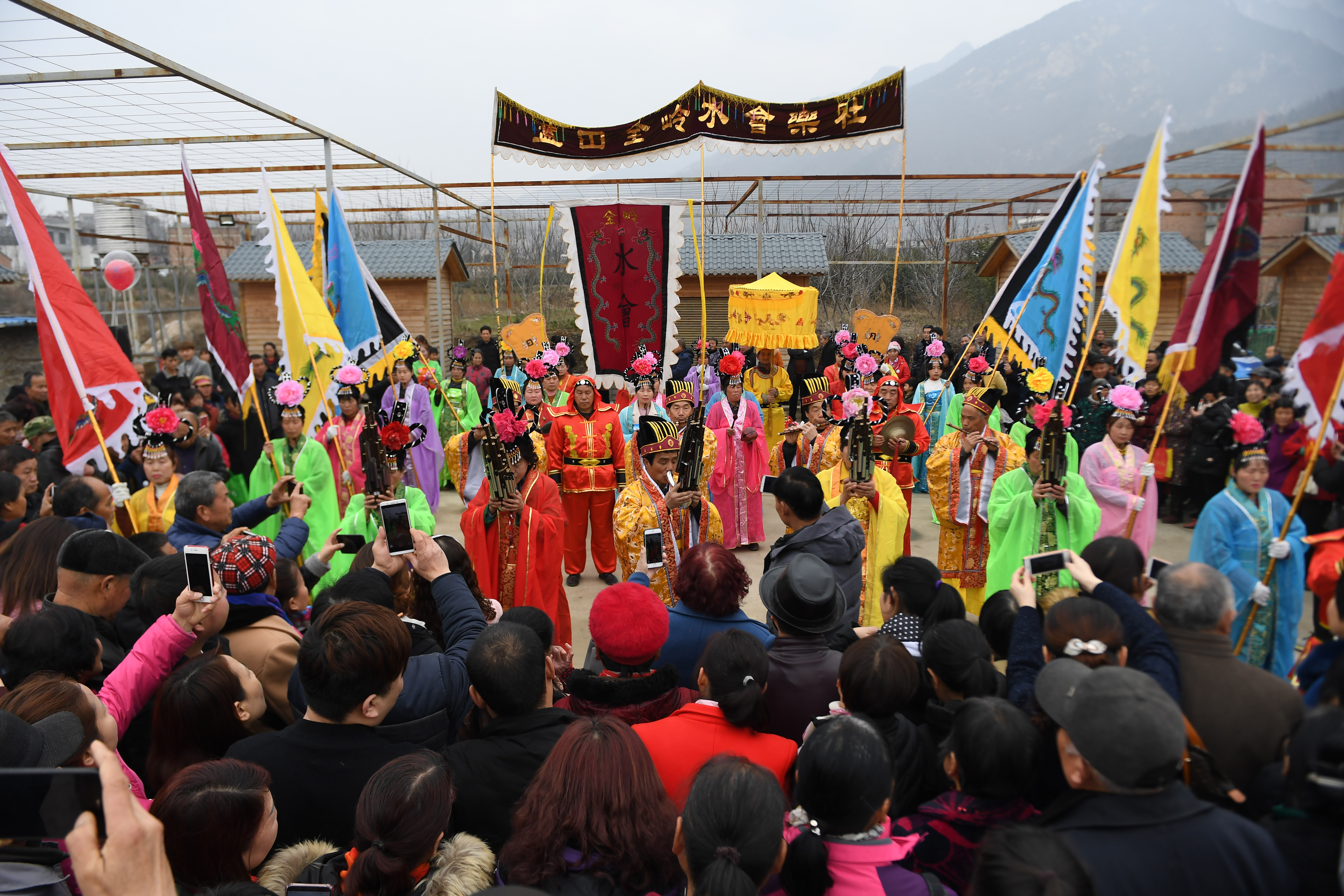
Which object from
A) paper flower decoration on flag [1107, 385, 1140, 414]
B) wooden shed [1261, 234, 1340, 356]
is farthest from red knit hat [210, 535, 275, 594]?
paper flower decoration on flag [1107, 385, 1140, 414]

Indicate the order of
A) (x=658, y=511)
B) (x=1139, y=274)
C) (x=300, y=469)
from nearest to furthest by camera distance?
(x=1139, y=274)
(x=658, y=511)
(x=300, y=469)

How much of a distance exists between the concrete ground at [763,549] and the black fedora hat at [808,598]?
302 cm

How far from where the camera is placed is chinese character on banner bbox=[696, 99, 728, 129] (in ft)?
24.6

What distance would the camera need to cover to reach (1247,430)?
461 cm

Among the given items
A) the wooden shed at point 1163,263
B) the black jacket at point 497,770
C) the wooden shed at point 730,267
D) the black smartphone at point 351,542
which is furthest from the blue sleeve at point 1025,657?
the wooden shed at point 730,267

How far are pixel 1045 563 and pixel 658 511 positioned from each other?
2.62 m

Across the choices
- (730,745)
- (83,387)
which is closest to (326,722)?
(730,745)

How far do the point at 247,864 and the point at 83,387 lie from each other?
3.38 m

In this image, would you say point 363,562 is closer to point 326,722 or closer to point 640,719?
point 326,722

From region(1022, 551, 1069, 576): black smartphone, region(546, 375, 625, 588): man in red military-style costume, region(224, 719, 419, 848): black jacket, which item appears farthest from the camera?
region(546, 375, 625, 588): man in red military-style costume

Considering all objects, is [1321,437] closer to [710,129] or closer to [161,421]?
[710,129]

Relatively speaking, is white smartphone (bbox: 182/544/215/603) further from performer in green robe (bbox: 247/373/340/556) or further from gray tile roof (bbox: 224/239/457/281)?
gray tile roof (bbox: 224/239/457/281)

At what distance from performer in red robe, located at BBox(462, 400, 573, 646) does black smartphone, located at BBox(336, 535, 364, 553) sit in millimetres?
1272

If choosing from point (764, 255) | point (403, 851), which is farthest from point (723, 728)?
point (764, 255)
